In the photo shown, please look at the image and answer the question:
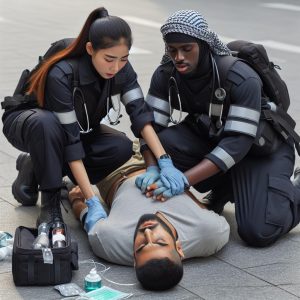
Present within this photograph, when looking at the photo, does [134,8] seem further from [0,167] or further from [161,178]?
[161,178]

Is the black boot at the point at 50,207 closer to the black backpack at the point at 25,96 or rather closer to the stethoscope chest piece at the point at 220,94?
the black backpack at the point at 25,96

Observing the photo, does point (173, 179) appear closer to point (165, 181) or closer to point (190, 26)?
point (165, 181)

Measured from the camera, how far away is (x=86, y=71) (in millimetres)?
5086

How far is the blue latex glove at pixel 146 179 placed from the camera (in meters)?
4.96

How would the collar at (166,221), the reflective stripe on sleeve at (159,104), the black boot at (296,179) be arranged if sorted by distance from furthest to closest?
the black boot at (296,179)
the reflective stripe on sleeve at (159,104)
the collar at (166,221)

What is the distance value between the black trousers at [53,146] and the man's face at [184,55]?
27.4 inches

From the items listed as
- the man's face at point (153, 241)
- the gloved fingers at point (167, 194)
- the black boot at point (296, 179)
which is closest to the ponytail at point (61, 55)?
the gloved fingers at point (167, 194)

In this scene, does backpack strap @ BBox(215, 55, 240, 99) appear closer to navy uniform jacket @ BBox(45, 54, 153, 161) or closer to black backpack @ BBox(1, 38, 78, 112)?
navy uniform jacket @ BBox(45, 54, 153, 161)

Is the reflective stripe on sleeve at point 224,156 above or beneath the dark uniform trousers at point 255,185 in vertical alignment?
above

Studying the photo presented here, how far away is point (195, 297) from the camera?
4.35 m

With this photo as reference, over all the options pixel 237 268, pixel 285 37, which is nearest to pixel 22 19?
pixel 285 37

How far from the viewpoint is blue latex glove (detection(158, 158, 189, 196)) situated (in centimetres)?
489

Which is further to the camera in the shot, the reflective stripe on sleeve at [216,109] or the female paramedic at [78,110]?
the reflective stripe on sleeve at [216,109]

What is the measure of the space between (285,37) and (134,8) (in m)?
3.53
